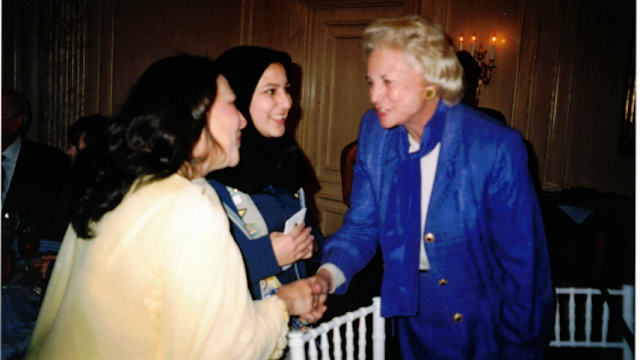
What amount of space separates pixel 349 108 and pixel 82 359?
3679 mm

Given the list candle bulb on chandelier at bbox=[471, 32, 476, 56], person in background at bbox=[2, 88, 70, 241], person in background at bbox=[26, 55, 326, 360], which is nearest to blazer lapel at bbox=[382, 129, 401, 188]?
person in background at bbox=[26, 55, 326, 360]

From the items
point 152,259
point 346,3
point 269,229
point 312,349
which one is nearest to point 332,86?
point 346,3

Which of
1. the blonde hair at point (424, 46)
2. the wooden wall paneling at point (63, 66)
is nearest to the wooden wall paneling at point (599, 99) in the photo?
the blonde hair at point (424, 46)

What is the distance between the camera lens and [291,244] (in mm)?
1618

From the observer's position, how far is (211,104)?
1.23m

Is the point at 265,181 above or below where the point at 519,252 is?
above

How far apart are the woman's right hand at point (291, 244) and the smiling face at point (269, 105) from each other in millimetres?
409

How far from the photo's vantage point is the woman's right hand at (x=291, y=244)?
1.61 meters

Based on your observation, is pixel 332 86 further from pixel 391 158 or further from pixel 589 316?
pixel 589 316

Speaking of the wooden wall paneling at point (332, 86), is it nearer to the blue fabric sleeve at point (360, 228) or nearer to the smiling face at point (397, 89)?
the blue fabric sleeve at point (360, 228)

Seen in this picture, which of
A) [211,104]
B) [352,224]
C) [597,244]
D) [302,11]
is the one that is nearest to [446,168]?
[352,224]

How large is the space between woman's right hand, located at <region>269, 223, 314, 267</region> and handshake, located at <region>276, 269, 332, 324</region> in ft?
0.32

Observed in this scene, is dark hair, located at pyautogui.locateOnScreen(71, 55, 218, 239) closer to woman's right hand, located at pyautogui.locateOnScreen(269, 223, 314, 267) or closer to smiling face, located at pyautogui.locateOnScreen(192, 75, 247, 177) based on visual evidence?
smiling face, located at pyautogui.locateOnScreen(192, 75, 247, 177)

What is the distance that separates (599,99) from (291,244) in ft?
9.85
